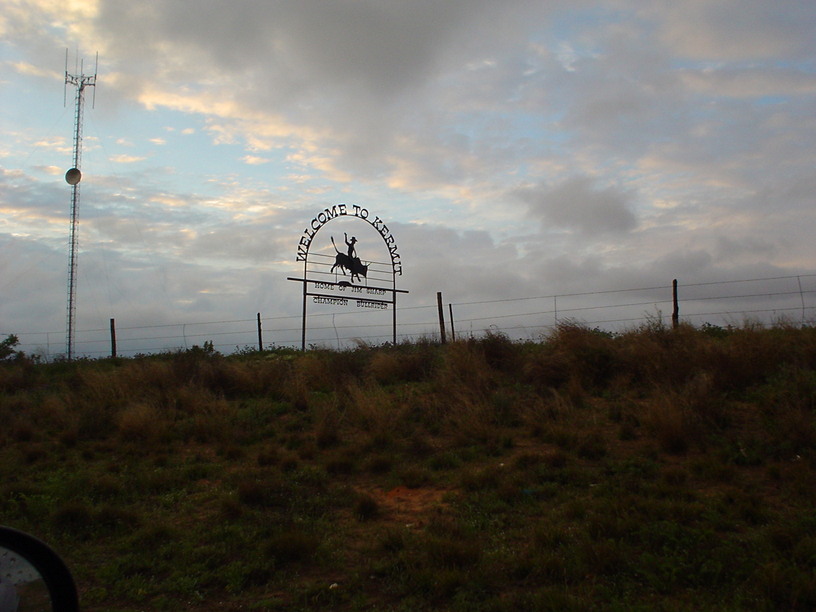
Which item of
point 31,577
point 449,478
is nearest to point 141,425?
point 449,478

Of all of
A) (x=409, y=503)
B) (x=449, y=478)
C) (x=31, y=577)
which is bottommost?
(x=409, y=503)

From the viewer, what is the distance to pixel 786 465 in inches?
301

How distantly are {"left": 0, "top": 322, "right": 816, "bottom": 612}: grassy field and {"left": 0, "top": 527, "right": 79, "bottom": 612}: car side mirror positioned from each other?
2.42m

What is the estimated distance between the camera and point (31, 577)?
10.8 ft

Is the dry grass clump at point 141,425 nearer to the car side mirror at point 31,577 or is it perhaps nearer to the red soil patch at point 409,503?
the red soil patch at point 409,503

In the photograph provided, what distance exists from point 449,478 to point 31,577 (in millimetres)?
6049

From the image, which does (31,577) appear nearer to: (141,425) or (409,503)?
(409,503)

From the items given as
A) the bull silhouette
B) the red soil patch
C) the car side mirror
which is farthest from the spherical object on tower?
the car side mirror

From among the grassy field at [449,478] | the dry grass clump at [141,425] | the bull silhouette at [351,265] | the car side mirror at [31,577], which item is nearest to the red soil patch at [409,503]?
the grassy field at [449,478]

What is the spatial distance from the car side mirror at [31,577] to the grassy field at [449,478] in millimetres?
2415

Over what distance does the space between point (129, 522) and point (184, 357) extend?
9.74 metres

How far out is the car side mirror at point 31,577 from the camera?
124 inches

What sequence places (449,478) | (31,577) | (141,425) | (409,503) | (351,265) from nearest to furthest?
(31,577), (409,503), (449,478), (141,425), (351,265)

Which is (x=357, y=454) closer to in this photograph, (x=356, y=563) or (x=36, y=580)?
A: (x=356, y=563)
